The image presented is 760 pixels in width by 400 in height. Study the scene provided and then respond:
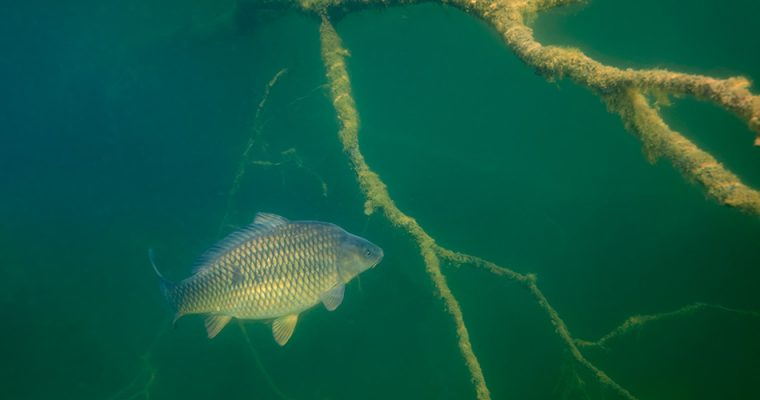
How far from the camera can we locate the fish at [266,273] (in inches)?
145

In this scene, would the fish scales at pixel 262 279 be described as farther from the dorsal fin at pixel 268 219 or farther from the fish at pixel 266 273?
the dorsal fin at pixel 268 219

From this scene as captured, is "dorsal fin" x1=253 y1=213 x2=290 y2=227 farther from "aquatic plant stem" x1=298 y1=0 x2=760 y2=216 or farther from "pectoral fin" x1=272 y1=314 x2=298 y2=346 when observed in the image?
"aquatic plant stem" x1=298 y1=0 x2=760 y2=216

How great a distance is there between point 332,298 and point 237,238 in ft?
3.71

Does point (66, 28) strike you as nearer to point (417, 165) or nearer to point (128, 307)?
point (128, 307)

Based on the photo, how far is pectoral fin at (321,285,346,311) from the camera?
12.7 feet

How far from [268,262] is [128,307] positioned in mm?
Answer: 7008

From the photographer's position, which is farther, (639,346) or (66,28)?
(66,28)

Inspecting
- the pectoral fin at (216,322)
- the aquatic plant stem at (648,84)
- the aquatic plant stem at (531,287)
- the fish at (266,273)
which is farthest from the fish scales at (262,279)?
the aquatic plant stem at (648,84)

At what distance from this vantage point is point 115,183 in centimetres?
1220

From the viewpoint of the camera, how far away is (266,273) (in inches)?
145

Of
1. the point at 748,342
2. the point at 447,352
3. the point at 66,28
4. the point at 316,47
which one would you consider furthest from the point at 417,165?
the point at 66,28

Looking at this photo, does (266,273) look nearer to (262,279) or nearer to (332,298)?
(262,279)

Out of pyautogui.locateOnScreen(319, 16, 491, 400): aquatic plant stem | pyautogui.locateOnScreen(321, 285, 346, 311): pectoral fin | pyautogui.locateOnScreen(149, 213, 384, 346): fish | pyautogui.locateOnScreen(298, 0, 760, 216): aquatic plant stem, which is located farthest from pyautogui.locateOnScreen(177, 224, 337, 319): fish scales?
pyautogui.locateOnScreen(298, 0, 760, 216): aquatic plant stem

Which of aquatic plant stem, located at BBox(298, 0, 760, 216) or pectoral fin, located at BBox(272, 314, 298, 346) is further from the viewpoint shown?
pectoral fin, located at BBox(272, 314, 298, 346)
